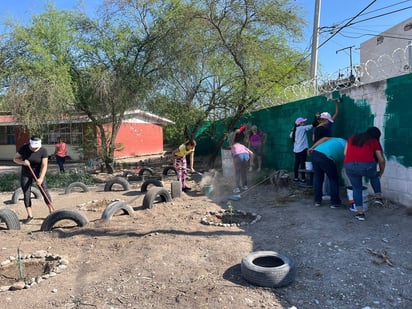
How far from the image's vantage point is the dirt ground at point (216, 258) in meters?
3.39

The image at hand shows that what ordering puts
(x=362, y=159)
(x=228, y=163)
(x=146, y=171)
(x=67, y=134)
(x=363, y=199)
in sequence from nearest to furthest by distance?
(x=362, y=159) < (x=363, y=199) < (x=228, y=163) < (x=146, y=171) < (x=67, y=134)

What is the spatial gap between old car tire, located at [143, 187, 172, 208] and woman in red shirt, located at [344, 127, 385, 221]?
3.64 meters

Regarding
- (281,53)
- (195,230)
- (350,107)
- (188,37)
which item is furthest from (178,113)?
(195,230)

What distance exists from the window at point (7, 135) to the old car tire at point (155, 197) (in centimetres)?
2091

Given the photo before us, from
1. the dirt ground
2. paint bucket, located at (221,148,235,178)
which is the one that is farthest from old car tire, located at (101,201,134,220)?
paint bucket, located at (221,148,235,178)

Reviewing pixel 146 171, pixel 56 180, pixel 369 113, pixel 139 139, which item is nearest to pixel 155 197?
pixel 369 113

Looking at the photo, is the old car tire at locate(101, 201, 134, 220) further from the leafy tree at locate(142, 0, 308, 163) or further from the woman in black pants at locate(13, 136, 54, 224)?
the leafy tree at locate(142, 0, 308, 163)

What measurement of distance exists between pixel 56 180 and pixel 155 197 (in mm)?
6139

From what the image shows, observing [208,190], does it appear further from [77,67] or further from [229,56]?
[77,67]

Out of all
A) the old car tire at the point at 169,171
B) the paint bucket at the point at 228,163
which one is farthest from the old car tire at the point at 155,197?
the old car tire at the point at 169,171

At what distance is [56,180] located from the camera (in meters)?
12.2

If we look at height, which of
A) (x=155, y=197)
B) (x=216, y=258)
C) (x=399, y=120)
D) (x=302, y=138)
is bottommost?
(x=216, y=258)

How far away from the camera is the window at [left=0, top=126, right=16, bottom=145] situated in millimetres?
25138

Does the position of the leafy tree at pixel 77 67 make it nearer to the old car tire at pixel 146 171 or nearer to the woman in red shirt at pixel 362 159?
the old car tire at pixel 146 171
